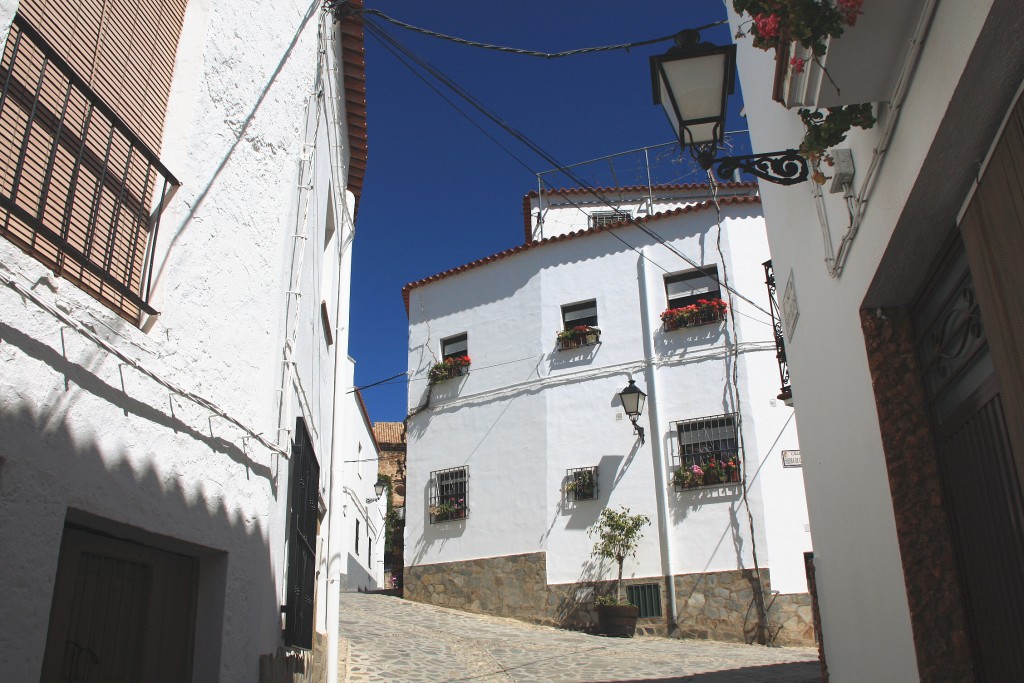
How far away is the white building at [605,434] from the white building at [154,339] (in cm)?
832

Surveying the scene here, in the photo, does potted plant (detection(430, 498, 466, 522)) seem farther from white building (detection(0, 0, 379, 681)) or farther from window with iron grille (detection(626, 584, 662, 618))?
white building (detection(0, 0, 379, 681))

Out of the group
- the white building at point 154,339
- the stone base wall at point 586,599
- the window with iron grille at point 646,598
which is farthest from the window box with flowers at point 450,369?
the white building at point 154,339

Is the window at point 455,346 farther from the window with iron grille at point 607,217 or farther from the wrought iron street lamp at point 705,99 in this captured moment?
the wrought iron street lamp at point 705,99

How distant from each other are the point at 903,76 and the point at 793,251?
2.74m

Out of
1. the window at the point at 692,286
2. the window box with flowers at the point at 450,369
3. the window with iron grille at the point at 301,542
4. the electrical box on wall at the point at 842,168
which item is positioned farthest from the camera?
the window box with flowers at the point at 450,369

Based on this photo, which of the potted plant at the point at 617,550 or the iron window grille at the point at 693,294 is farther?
the iron window grille at the point at 693,294

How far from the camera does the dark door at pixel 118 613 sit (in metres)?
3.40

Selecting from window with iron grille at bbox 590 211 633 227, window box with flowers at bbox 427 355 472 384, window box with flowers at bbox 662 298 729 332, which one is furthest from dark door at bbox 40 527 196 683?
window with iron grille at bbox 590 211 633 227

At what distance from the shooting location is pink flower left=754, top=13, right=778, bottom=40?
10.5ft

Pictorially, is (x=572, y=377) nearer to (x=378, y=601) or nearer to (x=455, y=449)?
(x=455, y=449)

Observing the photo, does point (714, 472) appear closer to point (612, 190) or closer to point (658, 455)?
point (658, 455)

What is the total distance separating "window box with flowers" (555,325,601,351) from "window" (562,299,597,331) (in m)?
0.19

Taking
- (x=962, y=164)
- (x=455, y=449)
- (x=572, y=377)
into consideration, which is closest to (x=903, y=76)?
(x=962, y=164)

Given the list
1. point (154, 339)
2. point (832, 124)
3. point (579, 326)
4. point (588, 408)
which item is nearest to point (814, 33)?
point (832, 124)
